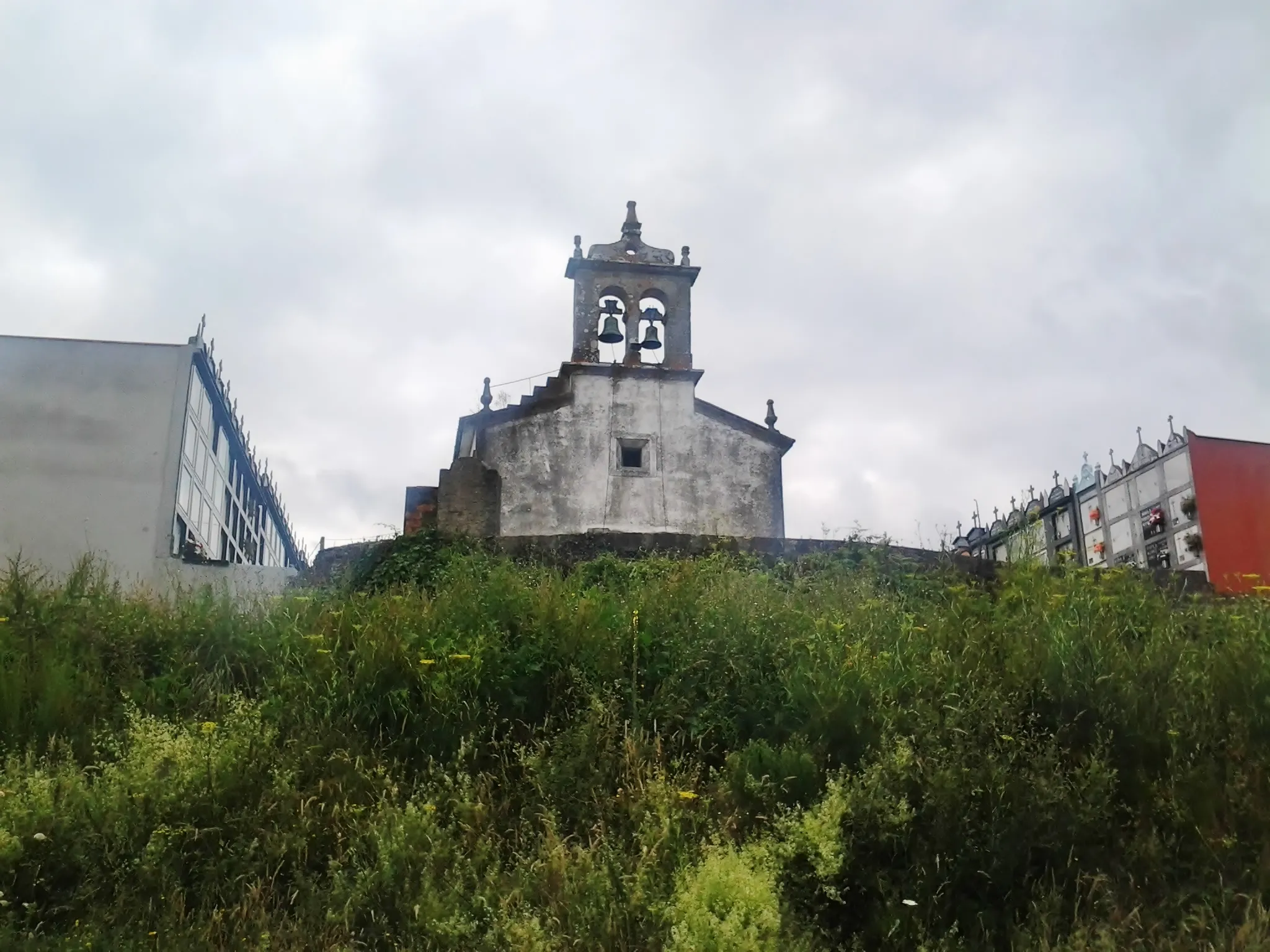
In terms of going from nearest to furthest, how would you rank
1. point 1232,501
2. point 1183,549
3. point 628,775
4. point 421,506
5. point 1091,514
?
point 628,775 → point 421,506 → point 1232,501 → point 1183,549 → point 1091,514

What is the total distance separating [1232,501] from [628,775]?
3116 centimetres

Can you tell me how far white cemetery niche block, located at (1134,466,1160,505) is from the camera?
117 ft

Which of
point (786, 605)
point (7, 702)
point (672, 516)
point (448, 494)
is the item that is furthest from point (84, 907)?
point (672, 516)

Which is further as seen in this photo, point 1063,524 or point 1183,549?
point 1063,524

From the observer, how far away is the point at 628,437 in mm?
19531

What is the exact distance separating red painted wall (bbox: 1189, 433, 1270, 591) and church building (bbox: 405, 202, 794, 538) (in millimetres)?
17938

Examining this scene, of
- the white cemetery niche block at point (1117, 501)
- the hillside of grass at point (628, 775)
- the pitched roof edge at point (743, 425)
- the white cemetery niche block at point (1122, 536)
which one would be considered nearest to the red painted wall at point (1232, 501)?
the white cemetery niche block at point (1122, 536)

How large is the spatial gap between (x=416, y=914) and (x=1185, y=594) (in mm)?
8241

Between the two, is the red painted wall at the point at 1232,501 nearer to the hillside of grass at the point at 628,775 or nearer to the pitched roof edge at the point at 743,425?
the pitched roof edge at the point at 743,425

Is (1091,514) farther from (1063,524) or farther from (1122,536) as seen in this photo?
(1122,536)

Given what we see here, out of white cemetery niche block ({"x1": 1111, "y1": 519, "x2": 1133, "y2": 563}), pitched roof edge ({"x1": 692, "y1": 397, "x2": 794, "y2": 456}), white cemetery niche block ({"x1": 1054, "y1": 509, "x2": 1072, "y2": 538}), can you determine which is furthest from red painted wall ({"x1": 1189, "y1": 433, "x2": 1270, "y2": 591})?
pitched roof edge ({"x1": 692, "y1": 397, "x2": 794, "y2": 456})

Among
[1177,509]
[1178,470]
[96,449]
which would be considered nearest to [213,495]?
[96,449]

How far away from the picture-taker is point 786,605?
8.34m

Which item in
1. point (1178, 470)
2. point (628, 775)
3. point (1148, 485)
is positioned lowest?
point (628, 775)
